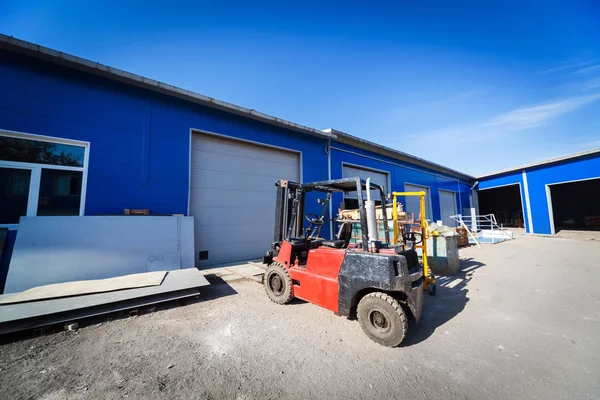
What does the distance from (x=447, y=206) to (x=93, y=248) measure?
22.2 meters

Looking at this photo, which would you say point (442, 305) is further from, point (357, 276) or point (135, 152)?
point (135, 152)

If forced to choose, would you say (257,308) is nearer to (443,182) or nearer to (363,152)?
(363,152)

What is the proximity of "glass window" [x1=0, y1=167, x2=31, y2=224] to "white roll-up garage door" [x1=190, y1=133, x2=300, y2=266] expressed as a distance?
3.33m

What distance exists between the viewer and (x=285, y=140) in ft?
30.2

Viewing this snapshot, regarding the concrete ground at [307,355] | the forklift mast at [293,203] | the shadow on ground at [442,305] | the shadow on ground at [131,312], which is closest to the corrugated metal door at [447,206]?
the shadow on ground at [442,305]

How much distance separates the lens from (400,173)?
14.4 m

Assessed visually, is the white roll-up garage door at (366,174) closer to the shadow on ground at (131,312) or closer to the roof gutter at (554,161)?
the shadow on ground at (131,312)

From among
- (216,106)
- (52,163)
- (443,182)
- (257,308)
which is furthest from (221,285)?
(443,182)

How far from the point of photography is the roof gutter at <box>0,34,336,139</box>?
189 inches

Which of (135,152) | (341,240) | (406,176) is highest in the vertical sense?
(406,176)

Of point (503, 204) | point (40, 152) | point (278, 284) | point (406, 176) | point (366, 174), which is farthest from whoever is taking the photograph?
point (503, 204)

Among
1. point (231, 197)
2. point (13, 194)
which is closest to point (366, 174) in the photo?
point (231, 197)

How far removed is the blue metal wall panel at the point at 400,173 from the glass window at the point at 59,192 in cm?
858

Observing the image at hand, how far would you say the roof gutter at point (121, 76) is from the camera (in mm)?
4789
